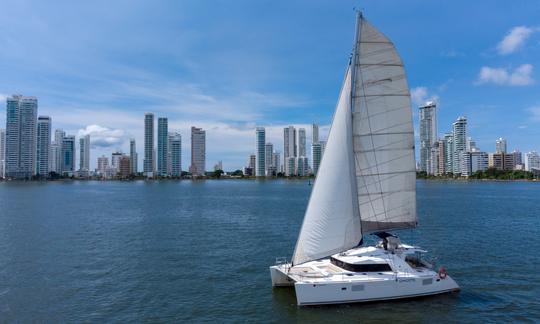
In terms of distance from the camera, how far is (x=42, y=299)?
25.4 m

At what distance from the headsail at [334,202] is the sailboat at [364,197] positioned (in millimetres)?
59

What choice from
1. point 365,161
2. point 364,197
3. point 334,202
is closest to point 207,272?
point 334,202

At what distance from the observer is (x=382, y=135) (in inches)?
1005

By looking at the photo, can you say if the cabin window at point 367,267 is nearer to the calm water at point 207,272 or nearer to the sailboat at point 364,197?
the sailboat at point 364,197

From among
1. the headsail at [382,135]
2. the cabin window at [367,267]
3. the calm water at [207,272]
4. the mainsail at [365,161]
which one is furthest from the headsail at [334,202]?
the calm water at [207,272]

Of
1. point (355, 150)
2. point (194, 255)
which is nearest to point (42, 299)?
point (194, 255)

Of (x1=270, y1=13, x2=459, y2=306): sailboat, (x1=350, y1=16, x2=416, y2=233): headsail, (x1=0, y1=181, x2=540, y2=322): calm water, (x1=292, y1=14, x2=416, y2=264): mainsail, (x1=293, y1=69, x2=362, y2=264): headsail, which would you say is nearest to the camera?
(x1=0, y1=181, x2=540, y2=322): calm water

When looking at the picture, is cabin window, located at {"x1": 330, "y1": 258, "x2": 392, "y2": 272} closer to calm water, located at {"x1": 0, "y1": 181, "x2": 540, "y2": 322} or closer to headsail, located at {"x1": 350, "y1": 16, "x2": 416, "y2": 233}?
calm water, located at {"x1": 0, "y1": 181, "x2": 540, "y2": 322}

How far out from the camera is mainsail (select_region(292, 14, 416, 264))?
2411 centimetres

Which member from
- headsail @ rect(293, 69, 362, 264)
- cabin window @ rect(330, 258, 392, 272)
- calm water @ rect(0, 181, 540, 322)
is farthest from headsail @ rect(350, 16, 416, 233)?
calm water @ rect(0, 181, 540, 322)

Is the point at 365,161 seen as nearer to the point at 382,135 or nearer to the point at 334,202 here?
the point at 382,135

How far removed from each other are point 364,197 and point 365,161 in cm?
233

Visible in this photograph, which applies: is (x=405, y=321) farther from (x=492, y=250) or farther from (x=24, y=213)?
(x=24, y=213)

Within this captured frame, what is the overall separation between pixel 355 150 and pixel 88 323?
1825 centimetres
